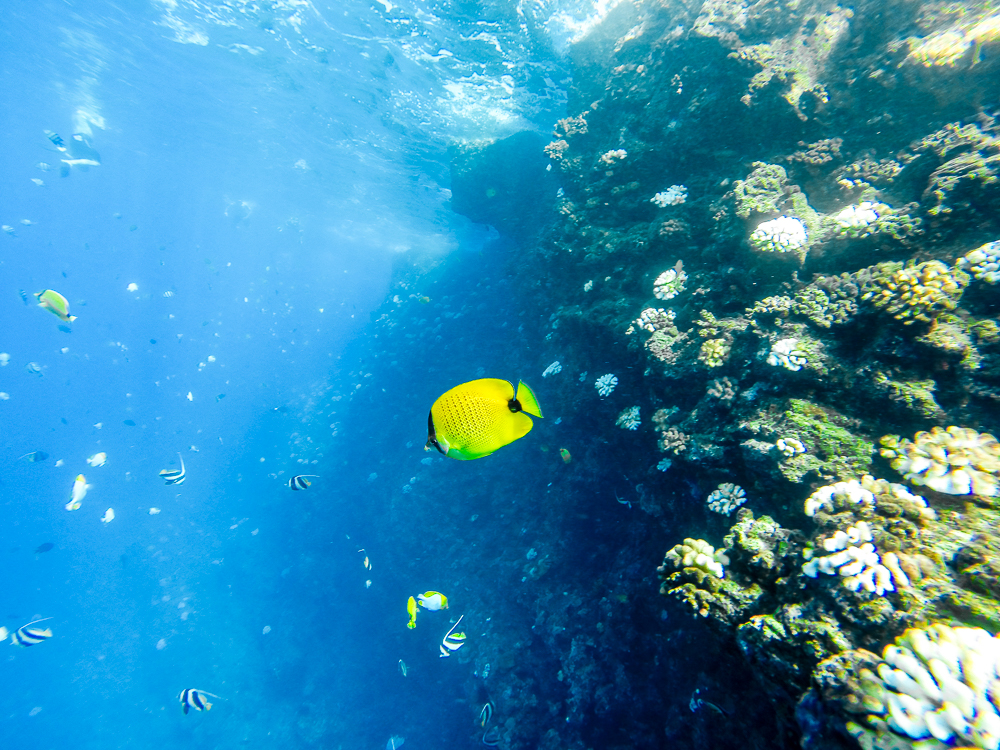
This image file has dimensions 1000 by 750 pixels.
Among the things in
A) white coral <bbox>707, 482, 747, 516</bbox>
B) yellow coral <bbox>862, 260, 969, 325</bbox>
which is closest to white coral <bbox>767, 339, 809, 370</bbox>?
→ yellow coral <bbox>862, 260, 969, 325</bbox>

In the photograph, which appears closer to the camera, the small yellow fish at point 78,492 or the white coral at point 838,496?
the white coral at point 838,496

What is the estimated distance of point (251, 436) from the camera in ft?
120

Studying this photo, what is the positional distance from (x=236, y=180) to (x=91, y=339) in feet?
396

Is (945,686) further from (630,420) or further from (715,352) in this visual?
(630,420)

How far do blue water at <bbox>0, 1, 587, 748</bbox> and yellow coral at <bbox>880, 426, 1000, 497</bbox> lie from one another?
548 inches

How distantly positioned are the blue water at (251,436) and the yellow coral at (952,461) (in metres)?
13.9

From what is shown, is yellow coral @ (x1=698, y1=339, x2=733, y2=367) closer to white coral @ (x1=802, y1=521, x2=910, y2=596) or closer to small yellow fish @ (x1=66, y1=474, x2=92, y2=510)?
white coral @ (x1=802, y1=521, x2=910, y2=596)

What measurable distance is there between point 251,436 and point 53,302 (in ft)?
106

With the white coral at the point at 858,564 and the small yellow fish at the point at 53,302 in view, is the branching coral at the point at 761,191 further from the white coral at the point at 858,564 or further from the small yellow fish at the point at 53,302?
the small yellow fish at the point at 53,302

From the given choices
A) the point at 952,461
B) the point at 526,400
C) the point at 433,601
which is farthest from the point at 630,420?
the point at 526,400

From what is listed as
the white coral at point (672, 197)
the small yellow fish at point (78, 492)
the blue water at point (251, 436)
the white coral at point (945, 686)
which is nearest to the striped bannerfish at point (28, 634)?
the small yellow fish at point (78, 492)

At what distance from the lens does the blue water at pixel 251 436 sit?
16234 mm

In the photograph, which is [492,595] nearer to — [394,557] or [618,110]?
[394,557]

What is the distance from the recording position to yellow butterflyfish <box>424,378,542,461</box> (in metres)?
2.15
